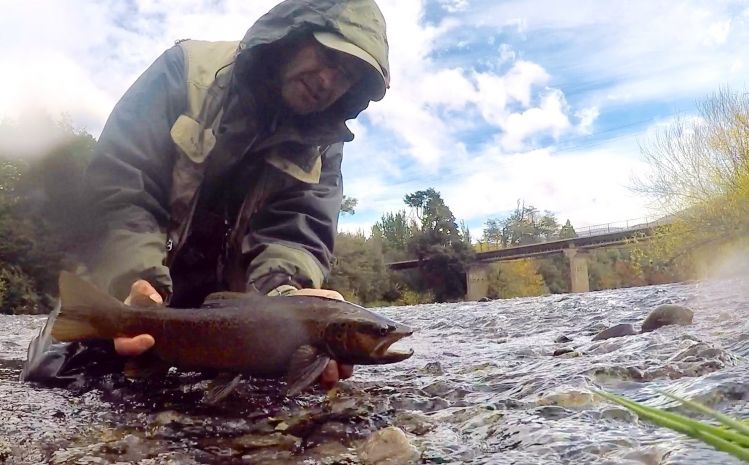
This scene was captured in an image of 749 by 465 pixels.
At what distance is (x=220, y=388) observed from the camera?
253 centimetres

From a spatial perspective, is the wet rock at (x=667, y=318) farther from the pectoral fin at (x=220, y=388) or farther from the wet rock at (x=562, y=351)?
the pectoral fin at (x=220, y=388)

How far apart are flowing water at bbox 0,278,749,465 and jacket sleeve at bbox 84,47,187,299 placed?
0.53 m

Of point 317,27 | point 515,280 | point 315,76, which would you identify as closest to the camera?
point 317,27

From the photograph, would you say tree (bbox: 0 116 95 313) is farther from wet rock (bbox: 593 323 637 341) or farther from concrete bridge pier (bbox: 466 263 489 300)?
concrete bridge pier (bbox: 466 263 489 300)

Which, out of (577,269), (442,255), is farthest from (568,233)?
(442,255)

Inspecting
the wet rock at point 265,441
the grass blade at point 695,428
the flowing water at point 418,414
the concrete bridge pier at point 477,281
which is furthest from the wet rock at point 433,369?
the concrete bridge pier at point 477,281

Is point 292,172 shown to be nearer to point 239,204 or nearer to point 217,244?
point 239,204

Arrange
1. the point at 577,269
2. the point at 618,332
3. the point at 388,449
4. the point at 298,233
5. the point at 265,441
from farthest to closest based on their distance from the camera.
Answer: the point at 577,269, the point at 618,332, the point at 298,233, the point at 265,441, the point at 388,449

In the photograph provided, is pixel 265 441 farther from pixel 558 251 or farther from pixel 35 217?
pixel 558 251

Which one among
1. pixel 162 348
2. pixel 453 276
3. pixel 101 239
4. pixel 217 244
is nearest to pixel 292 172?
pixel 217 244

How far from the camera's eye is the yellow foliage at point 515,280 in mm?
50875

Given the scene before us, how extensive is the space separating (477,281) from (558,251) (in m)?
6.26

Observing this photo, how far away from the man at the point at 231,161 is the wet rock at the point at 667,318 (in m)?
2.55

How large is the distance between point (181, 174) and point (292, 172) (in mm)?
579
